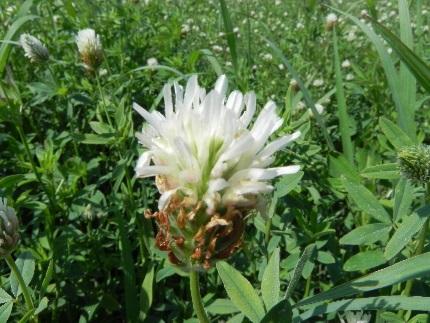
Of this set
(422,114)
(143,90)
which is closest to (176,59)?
(143,90)

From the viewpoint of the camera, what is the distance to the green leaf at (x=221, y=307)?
1.74 metres

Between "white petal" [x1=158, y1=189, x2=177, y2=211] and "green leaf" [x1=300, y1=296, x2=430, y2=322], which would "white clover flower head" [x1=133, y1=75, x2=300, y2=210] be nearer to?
"white petal" [x1=158, y1=189, x2=177, y2=211]

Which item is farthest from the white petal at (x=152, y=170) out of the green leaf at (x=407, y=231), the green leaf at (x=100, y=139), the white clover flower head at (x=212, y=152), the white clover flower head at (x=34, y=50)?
the white clover flower head at (x=34, y=50)

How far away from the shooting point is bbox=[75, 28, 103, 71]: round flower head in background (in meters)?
2.47

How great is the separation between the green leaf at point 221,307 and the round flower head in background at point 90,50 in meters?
1.28

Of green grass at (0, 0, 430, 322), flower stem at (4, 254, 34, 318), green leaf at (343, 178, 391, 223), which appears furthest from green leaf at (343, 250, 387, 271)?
flower stem at (4, 254, 34, 318)

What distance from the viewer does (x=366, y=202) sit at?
1589 mm

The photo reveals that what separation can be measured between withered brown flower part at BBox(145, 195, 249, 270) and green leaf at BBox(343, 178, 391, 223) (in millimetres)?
633

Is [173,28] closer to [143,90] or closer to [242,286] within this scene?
[143,90]

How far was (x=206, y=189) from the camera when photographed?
1036mm

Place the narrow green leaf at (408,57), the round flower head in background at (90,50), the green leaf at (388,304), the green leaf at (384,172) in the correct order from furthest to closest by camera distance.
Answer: the round flower head in background at (90,50) → the green leaf at (384,172) → the narrow green leaf at (408,57) → the green leaf at (388,304)

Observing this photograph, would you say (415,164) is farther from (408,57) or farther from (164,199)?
(164,199)

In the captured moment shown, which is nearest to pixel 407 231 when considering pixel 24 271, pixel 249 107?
pixel 249 107

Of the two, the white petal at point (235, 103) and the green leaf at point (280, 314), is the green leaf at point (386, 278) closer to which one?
the green leaf at point (280, 314)
